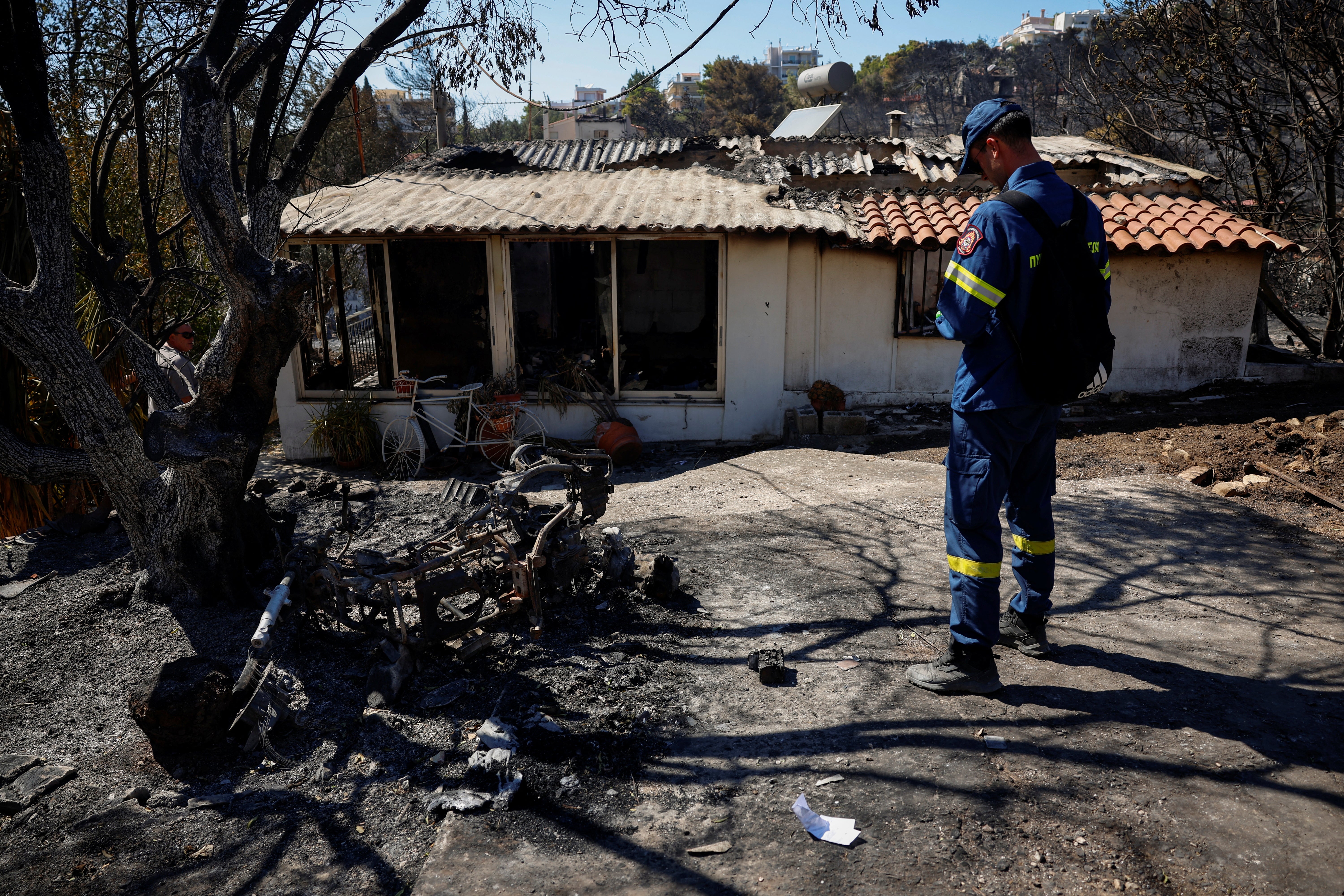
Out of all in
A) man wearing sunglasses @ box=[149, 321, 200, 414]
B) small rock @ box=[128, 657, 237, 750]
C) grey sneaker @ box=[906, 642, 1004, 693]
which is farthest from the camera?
man wearing sunglasses @ box=[149, 321, 200, 414]

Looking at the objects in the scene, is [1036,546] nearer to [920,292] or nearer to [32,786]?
[32,786]

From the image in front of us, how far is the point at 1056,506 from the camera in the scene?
6105mm

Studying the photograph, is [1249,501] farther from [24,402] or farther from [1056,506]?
[24,402]

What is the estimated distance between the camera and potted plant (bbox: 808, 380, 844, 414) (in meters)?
9.70

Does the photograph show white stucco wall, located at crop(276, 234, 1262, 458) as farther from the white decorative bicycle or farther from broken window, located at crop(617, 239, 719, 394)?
broken window, located at crop(617, 239, 719, 394)

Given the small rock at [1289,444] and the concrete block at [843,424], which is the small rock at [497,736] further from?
the small rock at [1289,444]

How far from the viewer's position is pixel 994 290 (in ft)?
10.7

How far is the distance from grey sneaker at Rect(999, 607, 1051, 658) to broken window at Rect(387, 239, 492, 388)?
26.7ft

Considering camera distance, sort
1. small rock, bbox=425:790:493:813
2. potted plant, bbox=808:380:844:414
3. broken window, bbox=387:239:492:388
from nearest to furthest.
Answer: small rock, bbox=425:790:493:813, potted plant, bbox=808:380:844:414, broken window, bbox=387:239:492:388

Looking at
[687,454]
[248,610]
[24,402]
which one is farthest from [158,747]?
[687,454]

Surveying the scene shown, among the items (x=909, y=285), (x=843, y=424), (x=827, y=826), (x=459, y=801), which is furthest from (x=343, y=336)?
(x=827, y=826)

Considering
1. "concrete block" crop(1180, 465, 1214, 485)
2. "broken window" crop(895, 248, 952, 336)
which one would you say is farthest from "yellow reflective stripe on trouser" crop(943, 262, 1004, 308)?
"broken window" crop(895, 248, 952, 336)

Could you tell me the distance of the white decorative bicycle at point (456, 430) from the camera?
9602 mm

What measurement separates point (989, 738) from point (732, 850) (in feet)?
3.66
